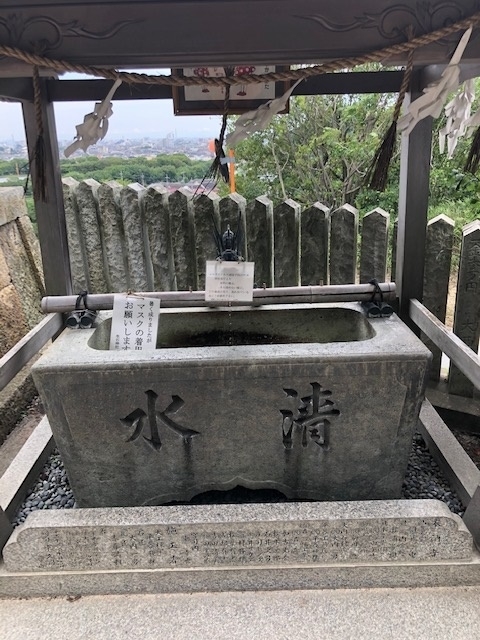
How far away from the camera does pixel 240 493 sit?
268 centimetres

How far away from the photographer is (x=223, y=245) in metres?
2.74

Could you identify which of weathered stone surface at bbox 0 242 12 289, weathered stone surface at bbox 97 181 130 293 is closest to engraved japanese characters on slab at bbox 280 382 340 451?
weathered stone surface at bbox 97 181 130 293

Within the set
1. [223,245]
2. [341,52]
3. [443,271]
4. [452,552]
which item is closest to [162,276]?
[223,245]

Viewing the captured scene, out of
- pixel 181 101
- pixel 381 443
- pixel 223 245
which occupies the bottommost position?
pixel 381 443

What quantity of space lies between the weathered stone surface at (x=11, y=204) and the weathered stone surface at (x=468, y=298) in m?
3.52

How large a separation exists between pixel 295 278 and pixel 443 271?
1.07 metres

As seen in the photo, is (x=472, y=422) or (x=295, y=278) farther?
(x=295, y=278)

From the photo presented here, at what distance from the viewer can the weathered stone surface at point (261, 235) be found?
3707 mm

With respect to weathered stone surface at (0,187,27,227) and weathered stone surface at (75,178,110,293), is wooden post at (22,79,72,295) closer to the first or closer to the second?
weathered stone surface at (75,178,110,293)

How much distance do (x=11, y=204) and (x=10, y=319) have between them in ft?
3.31

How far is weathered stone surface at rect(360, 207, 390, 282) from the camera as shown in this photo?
361cm

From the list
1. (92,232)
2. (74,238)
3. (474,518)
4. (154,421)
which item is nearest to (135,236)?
(92,232)

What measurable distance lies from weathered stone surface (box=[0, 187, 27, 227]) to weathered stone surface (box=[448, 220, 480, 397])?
138 inches

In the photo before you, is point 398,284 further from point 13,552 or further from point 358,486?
point 13,552
